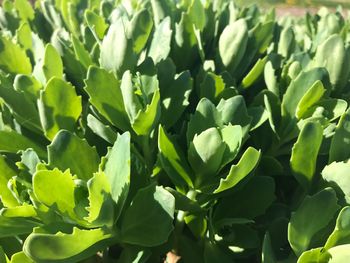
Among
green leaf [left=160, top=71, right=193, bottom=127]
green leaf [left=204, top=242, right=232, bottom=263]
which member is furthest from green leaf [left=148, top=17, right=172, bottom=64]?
green leaf [left=204, top=242, right=232, bottom=263]

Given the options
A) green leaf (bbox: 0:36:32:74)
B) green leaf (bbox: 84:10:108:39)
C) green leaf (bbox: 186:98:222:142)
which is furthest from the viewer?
green leaf (bbox: 84:10:108:39)

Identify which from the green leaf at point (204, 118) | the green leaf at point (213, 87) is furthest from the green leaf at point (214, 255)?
the green leaf at point (213, 87)

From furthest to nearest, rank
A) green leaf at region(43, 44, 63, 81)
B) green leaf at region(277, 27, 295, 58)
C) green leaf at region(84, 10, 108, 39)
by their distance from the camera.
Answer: green leaf at region(277, 27, 295, 58) → green leaf at region(84, 10, 108, 39) → green leaf at region(43, 44, 63, 81)

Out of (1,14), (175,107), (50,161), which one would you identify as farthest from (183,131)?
(1,14)

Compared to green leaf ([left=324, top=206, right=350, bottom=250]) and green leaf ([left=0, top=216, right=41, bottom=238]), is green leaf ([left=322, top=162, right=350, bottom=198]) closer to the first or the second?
green leaf ([left=324, top=206, right=350, bottom=250])

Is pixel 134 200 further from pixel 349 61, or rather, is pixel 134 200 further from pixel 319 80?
pixel 349 61

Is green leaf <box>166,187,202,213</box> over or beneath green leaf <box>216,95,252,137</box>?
beneath

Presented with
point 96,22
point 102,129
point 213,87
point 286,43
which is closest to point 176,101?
point 213,87

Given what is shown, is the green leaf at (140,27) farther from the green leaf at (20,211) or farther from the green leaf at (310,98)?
the green leaf at (20,211)
